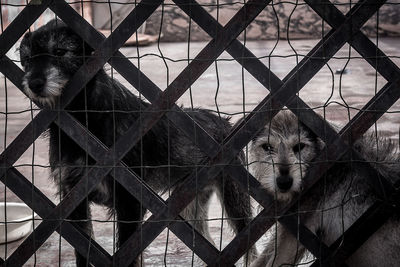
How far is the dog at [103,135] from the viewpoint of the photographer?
346 cm

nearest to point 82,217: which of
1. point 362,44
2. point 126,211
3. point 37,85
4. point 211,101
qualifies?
point 126,211

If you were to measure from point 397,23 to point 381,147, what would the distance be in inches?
563

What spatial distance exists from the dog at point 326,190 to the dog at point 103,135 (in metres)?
0.32

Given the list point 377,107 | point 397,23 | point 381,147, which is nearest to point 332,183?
point 381,147

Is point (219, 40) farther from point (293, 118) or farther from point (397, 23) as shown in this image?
point (397, 23)

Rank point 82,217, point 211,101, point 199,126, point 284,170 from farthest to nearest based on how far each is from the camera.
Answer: point 211,101, point 82,217, point 284,170, point 199,126

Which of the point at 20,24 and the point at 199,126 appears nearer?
the point at 20,24

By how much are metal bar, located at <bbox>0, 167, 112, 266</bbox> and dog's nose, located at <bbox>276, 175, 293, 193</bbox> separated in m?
0.98

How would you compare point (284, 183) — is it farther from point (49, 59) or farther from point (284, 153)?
point (49, 59)

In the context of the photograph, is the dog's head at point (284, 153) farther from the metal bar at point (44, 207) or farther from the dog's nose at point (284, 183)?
the metal bar at point (44, 207)

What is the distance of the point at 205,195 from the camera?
194 inches

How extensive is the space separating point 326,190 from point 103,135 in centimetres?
135

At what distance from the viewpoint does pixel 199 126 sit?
3.18 meters

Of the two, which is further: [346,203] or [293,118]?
[293,118]
